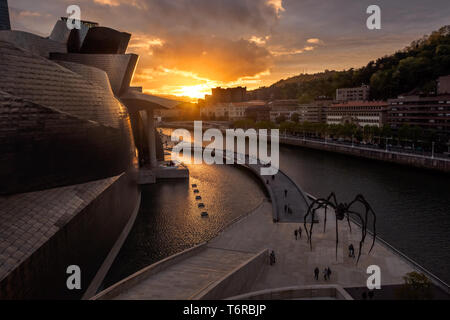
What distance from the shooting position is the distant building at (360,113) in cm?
7650

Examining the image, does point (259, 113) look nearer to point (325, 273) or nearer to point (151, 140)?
point (151, 140)

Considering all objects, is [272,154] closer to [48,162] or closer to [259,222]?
[259,222]

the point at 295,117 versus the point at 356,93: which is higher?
the point at 356,93

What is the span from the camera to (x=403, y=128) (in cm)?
5919

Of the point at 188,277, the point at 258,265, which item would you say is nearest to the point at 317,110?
the point at 258,265

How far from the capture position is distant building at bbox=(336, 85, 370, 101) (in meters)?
107

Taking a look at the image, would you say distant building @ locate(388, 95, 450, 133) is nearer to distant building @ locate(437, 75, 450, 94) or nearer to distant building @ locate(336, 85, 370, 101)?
distant building @ locate(437, 75, 450, 94)

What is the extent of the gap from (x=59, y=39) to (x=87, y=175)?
16.8 meters

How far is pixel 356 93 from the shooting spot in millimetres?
110438

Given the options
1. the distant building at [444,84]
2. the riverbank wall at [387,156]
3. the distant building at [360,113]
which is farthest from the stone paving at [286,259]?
the distant building at [444,84]

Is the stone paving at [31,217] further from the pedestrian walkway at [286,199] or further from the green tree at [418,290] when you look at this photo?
the pedestrian walkway at [286,199]

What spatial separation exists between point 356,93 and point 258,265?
349 feet

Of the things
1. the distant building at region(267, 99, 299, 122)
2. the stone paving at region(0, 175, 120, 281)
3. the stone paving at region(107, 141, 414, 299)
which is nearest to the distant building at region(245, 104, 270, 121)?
the distant building at region(267, 99, 299, 122)

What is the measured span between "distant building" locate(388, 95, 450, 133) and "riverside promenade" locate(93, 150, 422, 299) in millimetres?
48773
